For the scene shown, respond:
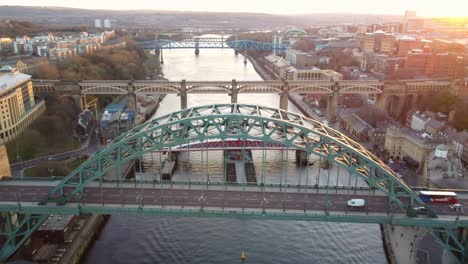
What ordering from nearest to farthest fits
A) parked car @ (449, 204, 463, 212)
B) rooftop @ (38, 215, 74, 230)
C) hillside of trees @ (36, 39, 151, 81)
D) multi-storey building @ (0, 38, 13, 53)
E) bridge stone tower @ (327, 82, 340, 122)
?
parked car @ (449, 204, 463, 212), rooftop @ (38, 215, 74, 230), bridge stone tower @ (327, 82, 340, 122), hillside of trees @ (36, 39, 151, 81), multi-storey building @ (0, 38, 13, 53)

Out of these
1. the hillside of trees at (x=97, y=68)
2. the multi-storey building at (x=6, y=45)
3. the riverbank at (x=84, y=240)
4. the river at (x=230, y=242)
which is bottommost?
the river at (x=230, y=242)

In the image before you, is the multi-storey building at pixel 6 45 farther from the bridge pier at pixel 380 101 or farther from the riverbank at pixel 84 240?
the bridge pier at pixel 380 101

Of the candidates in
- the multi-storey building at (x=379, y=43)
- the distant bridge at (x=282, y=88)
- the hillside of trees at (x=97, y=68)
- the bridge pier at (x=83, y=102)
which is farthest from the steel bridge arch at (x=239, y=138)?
the multi-storey building at (x=379, y=43)

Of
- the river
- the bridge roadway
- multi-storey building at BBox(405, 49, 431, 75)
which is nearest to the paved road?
the bridge roadway

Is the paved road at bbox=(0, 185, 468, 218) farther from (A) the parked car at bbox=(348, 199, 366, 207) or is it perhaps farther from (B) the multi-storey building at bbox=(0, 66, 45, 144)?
(B) the multi-storey building at bbox=(0, 66, 45, 144)

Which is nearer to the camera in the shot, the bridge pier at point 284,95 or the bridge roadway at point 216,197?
the bridge roadway at point 216,197

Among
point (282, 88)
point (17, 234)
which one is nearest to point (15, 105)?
point (17, 234)

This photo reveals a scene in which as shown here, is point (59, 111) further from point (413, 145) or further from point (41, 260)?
point (413, 145)

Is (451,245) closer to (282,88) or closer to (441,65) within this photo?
(282,88)

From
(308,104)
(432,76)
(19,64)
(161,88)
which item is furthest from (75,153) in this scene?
(432,76)
